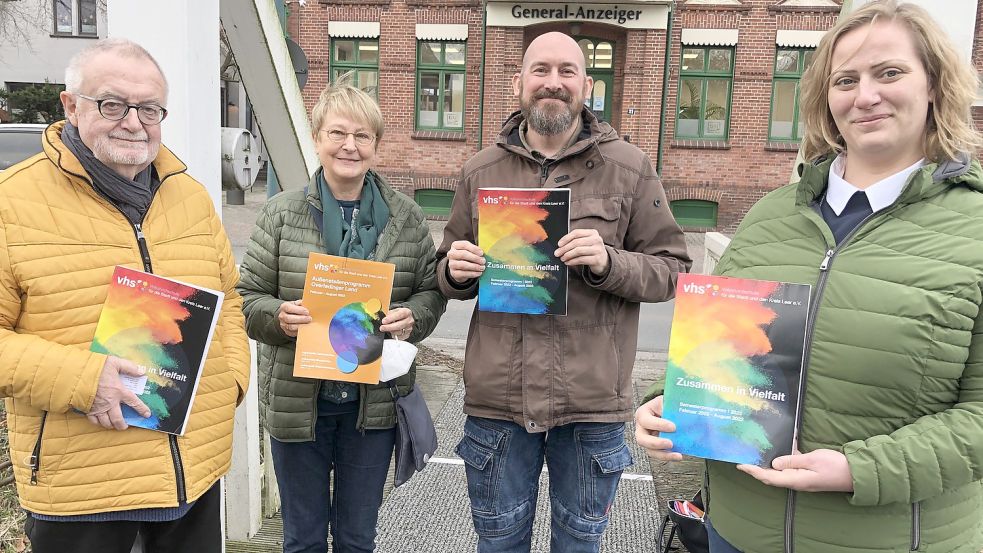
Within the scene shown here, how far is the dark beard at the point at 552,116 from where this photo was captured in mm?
2277

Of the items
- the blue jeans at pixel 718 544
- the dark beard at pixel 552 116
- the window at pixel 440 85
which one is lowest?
the blue jeans at pixel 718 544

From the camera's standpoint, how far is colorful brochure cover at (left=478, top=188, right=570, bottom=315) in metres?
2.16

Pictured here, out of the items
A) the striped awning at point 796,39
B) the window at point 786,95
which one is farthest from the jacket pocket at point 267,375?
the striped awning at point 796,39

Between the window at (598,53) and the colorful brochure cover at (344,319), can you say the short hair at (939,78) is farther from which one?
the window at (598,53)

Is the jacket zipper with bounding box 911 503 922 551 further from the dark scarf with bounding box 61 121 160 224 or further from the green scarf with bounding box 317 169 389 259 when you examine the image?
the dark scarf with bounding box 61 121 160 224

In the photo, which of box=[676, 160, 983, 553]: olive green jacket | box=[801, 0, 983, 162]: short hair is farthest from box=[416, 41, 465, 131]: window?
box=[676, 160, 983, 553]: olive green jacket

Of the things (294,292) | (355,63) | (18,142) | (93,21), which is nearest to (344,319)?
(294,292)

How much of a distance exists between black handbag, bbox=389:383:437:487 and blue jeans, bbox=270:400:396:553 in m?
0.07

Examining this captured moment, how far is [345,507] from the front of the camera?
2.52 meters

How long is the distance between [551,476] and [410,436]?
20.4 inches

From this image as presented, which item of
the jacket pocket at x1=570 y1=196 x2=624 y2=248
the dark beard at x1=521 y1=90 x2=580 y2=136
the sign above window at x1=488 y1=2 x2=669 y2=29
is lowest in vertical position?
the jacket pocket at x1=570 y1=196 x2=624 y2=248

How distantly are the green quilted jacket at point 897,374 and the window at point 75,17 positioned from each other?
2862cm

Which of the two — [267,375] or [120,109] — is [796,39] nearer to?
[267,375]

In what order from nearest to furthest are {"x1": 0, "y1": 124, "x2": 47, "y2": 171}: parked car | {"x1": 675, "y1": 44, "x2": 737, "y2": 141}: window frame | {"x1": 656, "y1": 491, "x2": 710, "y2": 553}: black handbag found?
{"x1": 656, "y1": 491, "x2": 710, "y2": 553}: black handbag → {"x1": 0, "y1": 124, "x2": 47, "y2": 171}: parked car → {"x1": 675, "y1": 44, "x2": 737, "y2": 141}: window frame
